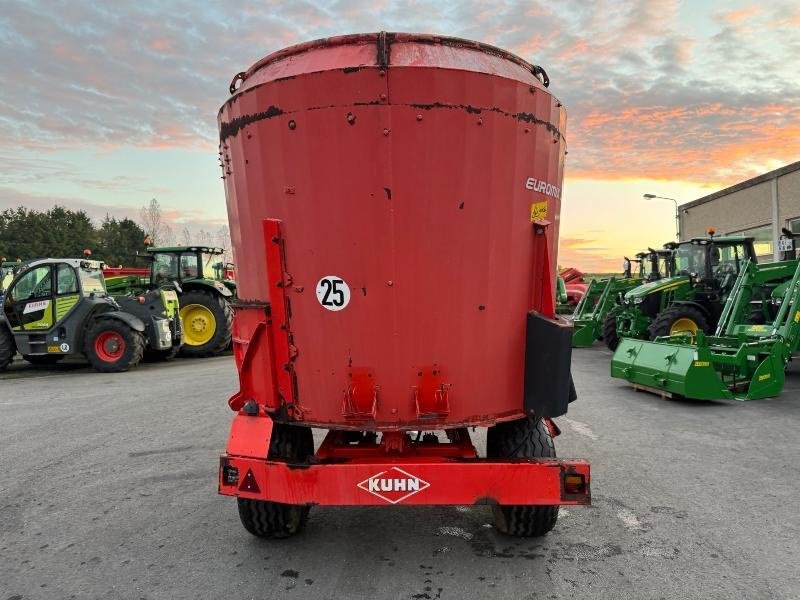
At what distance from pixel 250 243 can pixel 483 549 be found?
7.87 ft

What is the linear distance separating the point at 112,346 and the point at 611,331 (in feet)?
38.2

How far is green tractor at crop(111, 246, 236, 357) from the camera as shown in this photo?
1479 cm

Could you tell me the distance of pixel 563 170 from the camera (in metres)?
3.71

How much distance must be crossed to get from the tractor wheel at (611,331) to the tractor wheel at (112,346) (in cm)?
1098

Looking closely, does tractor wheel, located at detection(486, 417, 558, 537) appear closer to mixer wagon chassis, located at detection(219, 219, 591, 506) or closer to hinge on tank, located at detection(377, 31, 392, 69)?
mixer wagon chassis, located at detection(219, 219, 591, 506)

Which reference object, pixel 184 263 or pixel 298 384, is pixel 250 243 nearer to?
pixel 298 384

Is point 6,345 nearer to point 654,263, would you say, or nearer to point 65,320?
point 65,320

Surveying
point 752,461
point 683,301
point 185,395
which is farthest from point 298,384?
point 683,301

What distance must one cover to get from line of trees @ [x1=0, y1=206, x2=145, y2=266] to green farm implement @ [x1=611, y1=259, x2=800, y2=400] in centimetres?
5060

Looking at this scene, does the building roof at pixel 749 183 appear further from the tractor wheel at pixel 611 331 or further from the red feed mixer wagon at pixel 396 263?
the red feed mixer wagon at pixel 396 263

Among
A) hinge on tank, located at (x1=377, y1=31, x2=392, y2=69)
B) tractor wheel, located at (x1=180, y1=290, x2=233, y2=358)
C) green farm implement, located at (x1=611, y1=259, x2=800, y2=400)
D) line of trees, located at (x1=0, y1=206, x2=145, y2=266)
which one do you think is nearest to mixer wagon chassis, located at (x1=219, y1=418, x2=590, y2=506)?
hinge on tank, located at (x1=377, y1=31, x2=392, y2=69)

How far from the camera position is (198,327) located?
1499 cm

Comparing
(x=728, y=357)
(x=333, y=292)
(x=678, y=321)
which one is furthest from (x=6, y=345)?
(x=678, y=321)

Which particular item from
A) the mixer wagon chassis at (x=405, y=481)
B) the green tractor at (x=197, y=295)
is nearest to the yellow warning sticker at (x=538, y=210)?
the mixer wagon chassis at (x=405, y=481)
